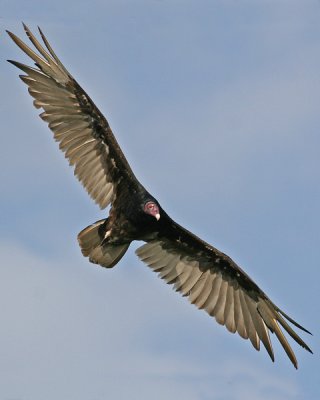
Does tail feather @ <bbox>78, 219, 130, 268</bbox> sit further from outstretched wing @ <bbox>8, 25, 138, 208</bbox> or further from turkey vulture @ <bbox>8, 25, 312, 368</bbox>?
outstretched wing @ <bbox>8, 25, 138, 208</bbox>

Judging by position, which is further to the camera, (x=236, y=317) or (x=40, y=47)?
(x=236, y=317)

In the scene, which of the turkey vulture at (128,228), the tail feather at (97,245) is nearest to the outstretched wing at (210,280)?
the turkey vulture at (128,228)

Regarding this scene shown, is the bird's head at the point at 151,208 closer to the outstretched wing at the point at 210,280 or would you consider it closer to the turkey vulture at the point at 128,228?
the turkey vulture at the point at 128,228

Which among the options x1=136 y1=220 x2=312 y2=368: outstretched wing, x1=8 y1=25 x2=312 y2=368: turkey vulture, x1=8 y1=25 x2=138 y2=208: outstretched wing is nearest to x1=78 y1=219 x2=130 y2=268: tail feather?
x1=8 y1=25 x2=312 y2=368: turkey vulture

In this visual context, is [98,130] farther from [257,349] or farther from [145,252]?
[257,349]

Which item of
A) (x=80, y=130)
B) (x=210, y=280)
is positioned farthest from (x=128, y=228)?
(x=210, y=280)

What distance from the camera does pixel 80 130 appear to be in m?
13.3

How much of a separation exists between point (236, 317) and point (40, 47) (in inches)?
151

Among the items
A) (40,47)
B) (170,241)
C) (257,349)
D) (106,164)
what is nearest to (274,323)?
(257,349)

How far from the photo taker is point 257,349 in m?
Answer: 13.6

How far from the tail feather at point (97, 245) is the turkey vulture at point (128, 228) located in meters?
0.01

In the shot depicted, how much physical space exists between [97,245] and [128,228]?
39cm

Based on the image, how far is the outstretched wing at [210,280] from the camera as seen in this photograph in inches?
545

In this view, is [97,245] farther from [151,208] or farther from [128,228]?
[151,208]
